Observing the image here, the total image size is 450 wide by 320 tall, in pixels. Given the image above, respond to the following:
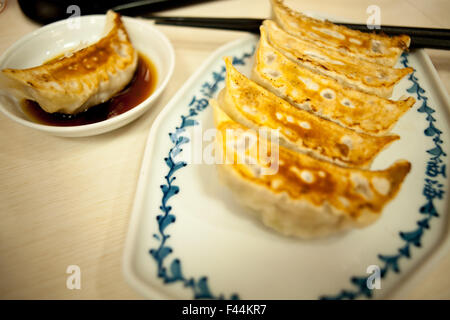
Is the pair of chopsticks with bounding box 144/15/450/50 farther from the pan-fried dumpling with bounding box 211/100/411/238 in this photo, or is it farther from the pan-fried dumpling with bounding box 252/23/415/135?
the pan-fried dumpling with bounding box 211/100/411/238

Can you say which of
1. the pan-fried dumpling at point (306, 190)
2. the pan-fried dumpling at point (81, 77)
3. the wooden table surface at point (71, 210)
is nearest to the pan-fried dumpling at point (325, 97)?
the pan-fried dumpling at point (306, 190)

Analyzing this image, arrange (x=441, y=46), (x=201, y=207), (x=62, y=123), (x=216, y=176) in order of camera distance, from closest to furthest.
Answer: (x=201, y=207)
(x=216, y=176)
(x=62, y=123)
(x=441, y=46)

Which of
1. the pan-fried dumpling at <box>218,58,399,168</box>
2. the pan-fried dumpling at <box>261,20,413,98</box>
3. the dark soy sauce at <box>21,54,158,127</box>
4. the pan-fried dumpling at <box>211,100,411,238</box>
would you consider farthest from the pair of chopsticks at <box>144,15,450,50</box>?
the pan-fried dumpling at <box>211,100,411,238</box>

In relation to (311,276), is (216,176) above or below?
above

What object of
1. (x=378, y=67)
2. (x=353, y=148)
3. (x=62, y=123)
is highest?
(x=378, y=67)

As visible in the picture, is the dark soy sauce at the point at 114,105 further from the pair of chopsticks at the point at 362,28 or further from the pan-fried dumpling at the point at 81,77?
the pair of chopsticks at the point at 362,28

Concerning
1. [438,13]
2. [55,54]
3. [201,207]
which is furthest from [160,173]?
[438,13]
